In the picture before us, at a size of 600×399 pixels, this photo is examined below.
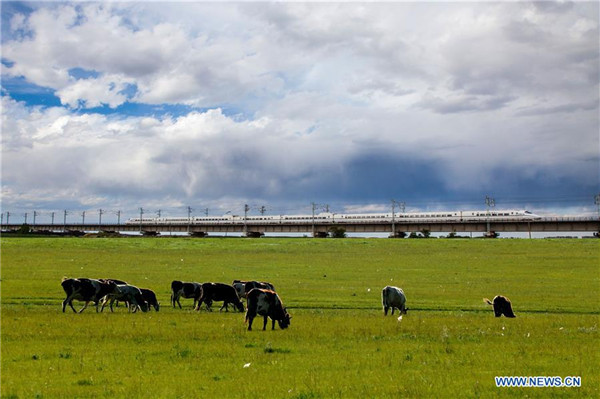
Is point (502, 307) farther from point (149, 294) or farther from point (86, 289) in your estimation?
point (86, 289)

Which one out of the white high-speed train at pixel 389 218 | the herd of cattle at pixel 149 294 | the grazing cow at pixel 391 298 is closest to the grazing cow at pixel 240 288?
the herd of cattle at pixel 149 294

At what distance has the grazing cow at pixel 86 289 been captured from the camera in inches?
895

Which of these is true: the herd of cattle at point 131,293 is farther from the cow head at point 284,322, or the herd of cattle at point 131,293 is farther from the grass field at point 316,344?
the cow head at point 284,322

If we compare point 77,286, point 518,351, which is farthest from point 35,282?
point 518,351

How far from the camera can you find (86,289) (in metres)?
23.0

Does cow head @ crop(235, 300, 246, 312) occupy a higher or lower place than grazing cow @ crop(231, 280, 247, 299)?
lower

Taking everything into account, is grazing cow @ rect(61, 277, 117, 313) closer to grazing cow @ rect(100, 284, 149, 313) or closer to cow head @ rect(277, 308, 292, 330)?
grazing cow @ rect(100, 284, 149, 313)

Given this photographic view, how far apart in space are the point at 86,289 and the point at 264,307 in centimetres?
956

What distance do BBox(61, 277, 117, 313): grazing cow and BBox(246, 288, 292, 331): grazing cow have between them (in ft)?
28.7

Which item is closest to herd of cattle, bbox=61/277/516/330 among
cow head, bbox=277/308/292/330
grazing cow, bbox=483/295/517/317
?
grazing cow, bbox=483/295/517/317

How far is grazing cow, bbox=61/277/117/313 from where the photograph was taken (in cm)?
2273

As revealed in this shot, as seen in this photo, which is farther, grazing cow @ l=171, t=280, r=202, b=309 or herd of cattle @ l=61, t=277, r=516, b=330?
grazing cow @ l=171, t=280, r=202, b=309

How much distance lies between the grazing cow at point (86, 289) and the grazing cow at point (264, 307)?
344 inches

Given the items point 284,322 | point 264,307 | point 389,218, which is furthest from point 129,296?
point 389,218
